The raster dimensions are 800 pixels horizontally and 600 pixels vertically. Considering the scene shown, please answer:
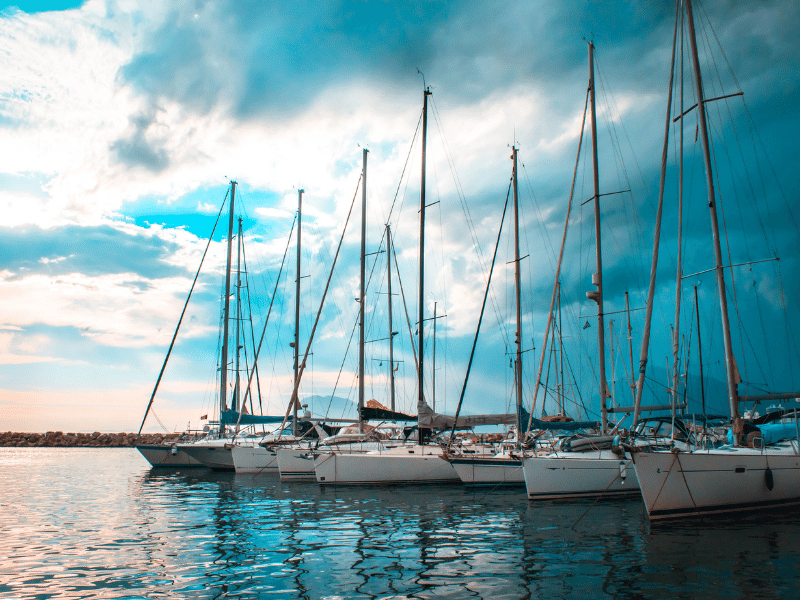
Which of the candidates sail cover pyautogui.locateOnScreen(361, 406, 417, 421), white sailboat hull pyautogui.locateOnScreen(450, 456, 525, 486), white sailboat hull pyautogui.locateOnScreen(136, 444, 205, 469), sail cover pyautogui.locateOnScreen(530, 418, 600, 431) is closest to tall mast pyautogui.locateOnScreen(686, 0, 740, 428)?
sail cover pyautogui.locateOnScreen(530, 418, 600, 431)

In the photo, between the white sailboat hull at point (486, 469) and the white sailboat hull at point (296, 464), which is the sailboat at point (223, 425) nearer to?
the white sailboat hull at point (296, 464)

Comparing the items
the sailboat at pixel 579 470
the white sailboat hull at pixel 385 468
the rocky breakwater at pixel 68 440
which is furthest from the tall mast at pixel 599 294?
the rocky breakwater at pixel 68 440

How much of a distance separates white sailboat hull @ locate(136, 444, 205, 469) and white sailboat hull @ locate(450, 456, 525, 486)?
2294 cm

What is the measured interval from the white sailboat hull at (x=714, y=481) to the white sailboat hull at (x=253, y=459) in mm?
21954

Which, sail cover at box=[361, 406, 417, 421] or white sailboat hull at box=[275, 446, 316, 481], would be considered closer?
white sailboat hull at box=[275, 446, 316, 481]

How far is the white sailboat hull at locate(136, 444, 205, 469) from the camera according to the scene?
3906cm

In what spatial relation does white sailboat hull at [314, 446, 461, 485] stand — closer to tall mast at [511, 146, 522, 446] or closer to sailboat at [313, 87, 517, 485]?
sailboat at [313, 87, 517, 485]

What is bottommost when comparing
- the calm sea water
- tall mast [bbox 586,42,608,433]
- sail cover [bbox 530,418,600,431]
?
the calm sea water

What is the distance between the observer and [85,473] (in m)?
35.8

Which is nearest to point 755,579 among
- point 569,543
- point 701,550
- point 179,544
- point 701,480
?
point 701,550

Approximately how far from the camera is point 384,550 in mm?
12109

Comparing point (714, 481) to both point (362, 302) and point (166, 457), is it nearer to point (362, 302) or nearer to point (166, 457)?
point (362, 302)

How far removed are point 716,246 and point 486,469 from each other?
1285 cm

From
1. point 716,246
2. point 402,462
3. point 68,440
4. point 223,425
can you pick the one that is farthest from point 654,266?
point 68,440
